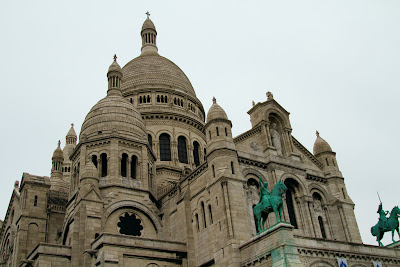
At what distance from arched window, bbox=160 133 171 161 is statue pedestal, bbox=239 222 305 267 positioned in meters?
23.2

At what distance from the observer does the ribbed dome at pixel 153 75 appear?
54656mm

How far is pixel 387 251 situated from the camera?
100 ft

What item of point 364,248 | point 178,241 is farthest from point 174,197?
point 364,248

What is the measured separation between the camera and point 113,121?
4028 cm

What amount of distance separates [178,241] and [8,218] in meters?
18.8

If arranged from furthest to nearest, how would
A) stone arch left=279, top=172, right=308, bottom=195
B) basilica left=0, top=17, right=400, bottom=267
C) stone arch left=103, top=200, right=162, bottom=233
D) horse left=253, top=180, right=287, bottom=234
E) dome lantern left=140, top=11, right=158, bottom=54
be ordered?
dome lantern left=140, top=11, right=158, bottom=54 < stone arch left=103, top=200, right=162, bottom=233 < stone arch left=279, top=172, right=308, bottom=195 < basilica left=0, top=17, right=400, bottom=267 < horse left=253, top=180, right=287, bottom=234

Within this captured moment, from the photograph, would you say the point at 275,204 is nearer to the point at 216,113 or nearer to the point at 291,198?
the point at 291,198

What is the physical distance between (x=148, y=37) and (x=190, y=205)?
37167 mm

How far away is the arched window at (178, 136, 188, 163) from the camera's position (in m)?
49.9


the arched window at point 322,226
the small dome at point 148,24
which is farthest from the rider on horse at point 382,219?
the small dome at point 148,24

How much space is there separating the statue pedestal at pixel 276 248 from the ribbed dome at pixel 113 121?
17.3 m

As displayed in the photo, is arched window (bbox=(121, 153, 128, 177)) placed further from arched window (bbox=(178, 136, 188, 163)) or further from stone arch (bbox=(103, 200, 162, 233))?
arched window (bbox=(178, 136, 188, 163))

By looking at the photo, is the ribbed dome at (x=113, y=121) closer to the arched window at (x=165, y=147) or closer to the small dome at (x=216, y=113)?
the arched window at (x=165, y=147)

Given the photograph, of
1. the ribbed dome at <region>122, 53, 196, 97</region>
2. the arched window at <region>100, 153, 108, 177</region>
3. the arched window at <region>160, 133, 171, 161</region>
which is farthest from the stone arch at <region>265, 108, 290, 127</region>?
the ribbed dome at <region>122, 53, 196, 97</region>
